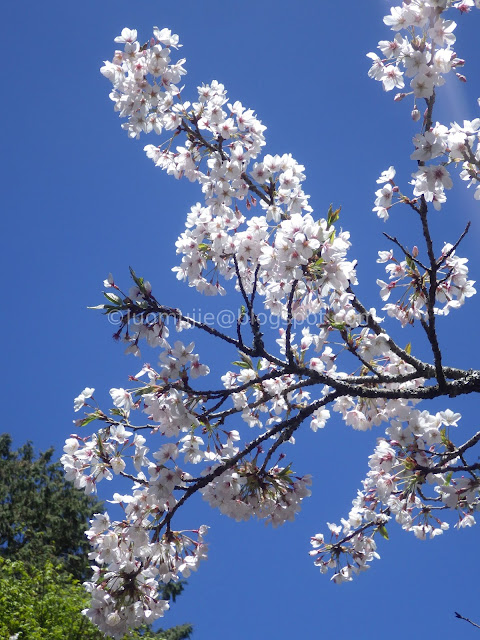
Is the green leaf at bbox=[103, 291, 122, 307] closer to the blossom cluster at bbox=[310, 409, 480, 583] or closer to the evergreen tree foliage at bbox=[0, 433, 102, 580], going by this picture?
the blossom cluster at bbox=[310, 409, 480, 583]

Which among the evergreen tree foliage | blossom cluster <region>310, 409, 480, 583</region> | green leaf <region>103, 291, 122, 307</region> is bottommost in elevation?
blossom cluster <region>310, 409, 480, 583</region>

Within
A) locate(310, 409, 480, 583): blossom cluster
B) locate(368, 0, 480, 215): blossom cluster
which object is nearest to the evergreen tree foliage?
locate(310, 409, 480, 583): blossom cluster

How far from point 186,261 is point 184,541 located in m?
2.10

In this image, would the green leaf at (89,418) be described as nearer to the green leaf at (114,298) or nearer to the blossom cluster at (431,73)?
the green leaf at (114,298)

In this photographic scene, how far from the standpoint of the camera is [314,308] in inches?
184

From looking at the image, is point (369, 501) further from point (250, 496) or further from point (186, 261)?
point (186, 261)

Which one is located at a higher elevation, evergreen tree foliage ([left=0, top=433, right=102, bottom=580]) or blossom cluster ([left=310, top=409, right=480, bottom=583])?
evergreen tree foliage ([left=0, top=433, right=102, bottom=580])

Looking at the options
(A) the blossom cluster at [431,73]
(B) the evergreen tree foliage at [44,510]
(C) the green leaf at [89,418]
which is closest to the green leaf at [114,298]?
(C) the green leaf at [89,418]

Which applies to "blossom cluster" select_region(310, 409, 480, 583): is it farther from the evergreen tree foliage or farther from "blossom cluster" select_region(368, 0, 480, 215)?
the evergreen tree foliage

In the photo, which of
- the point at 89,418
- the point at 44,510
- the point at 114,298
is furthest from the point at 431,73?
the point at 44,510

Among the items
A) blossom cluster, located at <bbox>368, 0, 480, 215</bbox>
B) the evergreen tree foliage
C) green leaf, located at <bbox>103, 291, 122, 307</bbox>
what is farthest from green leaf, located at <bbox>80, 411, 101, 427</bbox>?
the evergreen tree foliage

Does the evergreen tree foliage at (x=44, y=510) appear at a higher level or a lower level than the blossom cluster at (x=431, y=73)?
higher

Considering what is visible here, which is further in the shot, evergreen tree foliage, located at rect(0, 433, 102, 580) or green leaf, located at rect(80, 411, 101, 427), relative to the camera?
evergreen tree foliage, located at rect(0, 433, 102, 580)

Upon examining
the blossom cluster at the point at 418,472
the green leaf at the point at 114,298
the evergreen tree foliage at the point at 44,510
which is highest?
the evergreen tree foliage at the point at 44,510
